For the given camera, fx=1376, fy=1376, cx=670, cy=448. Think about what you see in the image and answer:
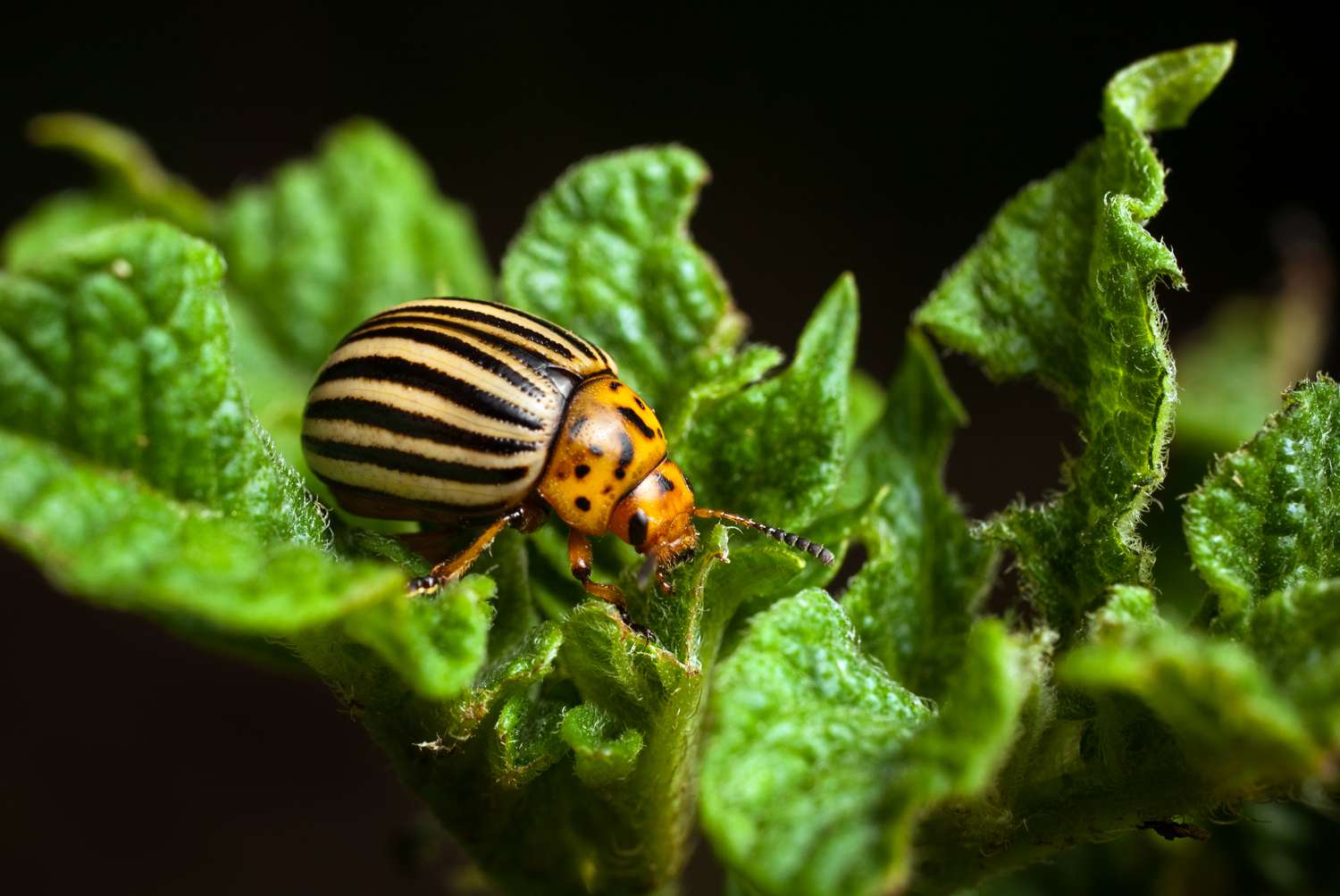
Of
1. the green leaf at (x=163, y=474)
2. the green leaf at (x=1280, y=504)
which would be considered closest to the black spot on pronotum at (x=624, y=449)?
the green leaf at (x=163, y=474)

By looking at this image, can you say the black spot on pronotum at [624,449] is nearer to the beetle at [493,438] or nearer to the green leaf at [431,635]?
the beetle at [493,438]

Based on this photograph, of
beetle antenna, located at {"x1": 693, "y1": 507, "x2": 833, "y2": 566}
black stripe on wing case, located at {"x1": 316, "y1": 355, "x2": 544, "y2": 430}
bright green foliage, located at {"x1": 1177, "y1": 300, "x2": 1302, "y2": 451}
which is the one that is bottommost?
black stripe on wing case, located at {"x1": 316, "y1": 355, "x2": 544, "y2": 430}

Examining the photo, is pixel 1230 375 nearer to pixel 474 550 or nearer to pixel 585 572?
pixel 585 572

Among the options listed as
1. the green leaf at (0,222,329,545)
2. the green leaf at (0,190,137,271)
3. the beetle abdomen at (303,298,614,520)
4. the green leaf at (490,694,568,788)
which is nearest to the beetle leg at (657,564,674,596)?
the green leaf at (490,694,568,788)

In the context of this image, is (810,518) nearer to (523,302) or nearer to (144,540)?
(523,302)

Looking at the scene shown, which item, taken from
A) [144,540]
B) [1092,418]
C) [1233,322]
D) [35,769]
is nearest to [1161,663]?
[1092,418]

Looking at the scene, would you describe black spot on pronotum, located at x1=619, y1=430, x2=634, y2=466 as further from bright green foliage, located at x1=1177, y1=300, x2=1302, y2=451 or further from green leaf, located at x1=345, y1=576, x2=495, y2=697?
bright green foliage, located at x1=1177, y1=300, x2=1302, y2=451
